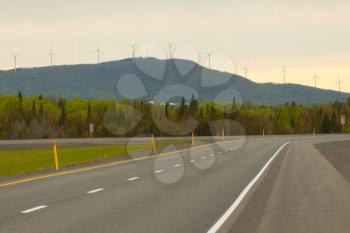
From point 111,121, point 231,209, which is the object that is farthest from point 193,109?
point 231,209

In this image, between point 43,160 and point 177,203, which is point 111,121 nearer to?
point 43,160

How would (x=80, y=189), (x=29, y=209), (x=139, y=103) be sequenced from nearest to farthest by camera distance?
(x=29, y=209)
(x=80, y=189)
(x=139, y=103)

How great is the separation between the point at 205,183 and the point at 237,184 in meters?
0.89

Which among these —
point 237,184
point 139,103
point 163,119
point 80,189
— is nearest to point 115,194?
point 80,189

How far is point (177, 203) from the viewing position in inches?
501

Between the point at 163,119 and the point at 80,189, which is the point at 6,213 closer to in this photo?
the point at 80,189

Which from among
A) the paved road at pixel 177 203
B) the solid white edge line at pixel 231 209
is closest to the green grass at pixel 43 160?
the paved road at pixel 177 203

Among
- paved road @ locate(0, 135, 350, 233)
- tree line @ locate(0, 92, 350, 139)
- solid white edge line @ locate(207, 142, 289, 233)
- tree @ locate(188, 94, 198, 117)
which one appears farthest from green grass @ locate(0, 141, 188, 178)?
tree @ locate(188, 94, 198, 117)

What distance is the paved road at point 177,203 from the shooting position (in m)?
9.86

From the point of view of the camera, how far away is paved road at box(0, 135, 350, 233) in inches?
388

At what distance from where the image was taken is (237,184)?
17266 millimetres

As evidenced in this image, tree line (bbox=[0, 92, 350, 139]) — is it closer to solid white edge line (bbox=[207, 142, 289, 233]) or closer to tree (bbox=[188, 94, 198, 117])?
tree (bbox=[188, 94, 198, 117])

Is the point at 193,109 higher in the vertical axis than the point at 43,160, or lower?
higher

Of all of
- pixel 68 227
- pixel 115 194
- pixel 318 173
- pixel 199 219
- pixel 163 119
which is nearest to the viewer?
pixel 68 227
